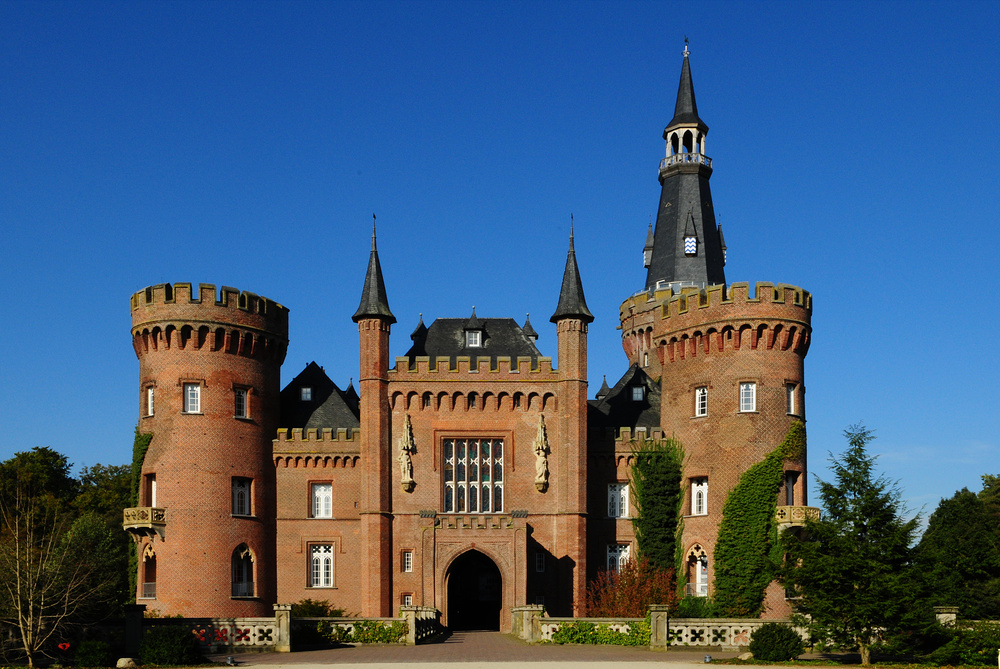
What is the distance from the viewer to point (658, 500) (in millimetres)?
50750

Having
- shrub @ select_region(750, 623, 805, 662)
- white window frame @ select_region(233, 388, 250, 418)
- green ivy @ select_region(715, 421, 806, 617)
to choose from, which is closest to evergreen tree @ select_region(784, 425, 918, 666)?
shrub @ select_region(750, 623, 805, 662)

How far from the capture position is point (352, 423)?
5328cm

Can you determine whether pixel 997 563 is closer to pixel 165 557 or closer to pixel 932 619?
pixel 932 619

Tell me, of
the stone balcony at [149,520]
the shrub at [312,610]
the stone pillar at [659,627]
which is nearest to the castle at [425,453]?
the stone balcony at [149,520]

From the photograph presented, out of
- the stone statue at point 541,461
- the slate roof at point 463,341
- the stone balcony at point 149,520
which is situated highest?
the slate roof at point 463,341

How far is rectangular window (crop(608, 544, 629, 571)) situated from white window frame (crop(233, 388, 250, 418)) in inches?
678

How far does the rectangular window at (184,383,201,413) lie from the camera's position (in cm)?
4934

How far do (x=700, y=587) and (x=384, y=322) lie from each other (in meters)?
17.6

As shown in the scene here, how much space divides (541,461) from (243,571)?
13.5 m

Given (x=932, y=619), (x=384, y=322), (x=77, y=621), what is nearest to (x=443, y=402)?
(x=384, y=322)

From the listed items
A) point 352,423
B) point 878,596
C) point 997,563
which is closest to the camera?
point 878,596

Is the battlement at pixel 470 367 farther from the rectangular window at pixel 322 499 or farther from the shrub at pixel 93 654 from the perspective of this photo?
the shrub at pixel 93 654

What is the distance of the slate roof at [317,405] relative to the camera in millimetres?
53281

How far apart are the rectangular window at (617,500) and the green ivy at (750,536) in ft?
18.2
